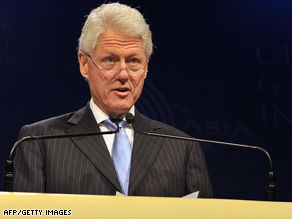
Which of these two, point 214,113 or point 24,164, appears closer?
point 24,164

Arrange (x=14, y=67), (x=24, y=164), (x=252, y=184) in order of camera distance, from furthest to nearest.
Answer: (x=252, y=184)
(x=14, y=67)
(x=24, y=164)

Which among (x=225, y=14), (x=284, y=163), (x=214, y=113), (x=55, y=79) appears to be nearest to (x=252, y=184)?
(x=284, y=163)

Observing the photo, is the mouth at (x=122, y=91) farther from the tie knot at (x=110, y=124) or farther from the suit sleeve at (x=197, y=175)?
the suit sleeve at (x=197, y=175)

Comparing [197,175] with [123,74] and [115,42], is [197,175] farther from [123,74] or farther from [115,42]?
[115,42]

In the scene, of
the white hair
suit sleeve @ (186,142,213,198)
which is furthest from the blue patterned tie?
the white hair

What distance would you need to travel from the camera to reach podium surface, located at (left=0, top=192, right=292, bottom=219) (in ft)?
3.80

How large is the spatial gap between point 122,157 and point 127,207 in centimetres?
61

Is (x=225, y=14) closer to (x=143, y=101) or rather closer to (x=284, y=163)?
(x=143, y=101)

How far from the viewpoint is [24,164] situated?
1.71 metres

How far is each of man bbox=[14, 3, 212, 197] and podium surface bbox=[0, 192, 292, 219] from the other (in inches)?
19.3

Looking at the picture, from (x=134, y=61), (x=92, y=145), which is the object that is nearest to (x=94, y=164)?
(x=92, y=145)

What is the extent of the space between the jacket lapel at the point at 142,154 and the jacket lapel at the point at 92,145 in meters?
0.07

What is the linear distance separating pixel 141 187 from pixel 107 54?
0.49 meters

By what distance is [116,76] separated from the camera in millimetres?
1868
